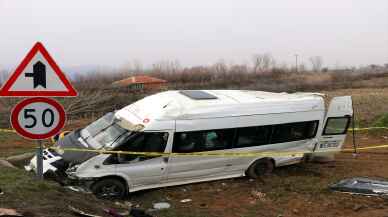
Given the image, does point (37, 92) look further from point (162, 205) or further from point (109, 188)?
point (162, 205)

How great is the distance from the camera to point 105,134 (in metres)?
9.52

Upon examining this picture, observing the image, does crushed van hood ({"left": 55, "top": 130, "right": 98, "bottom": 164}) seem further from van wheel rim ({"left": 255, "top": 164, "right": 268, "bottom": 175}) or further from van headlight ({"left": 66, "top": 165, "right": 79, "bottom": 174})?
van wheel rim ({"left": 255, "top": 164, "right": 268, "bottom": 175})

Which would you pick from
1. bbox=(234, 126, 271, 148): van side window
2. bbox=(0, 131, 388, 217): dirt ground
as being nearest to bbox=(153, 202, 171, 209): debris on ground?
bbox=(0, 131, 388, 217): dirt ground

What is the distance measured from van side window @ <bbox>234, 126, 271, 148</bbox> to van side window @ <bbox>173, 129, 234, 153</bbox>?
9.2 inches

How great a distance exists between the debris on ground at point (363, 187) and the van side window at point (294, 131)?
157cm

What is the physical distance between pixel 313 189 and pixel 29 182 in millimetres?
5534

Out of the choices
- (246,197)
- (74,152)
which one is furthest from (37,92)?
(246,197)

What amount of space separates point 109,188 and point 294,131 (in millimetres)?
4591

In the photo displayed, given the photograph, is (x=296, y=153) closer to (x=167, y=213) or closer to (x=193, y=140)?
(x=193, y=140)

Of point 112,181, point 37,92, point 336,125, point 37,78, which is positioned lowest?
point 112,181

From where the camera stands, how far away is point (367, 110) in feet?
67.6

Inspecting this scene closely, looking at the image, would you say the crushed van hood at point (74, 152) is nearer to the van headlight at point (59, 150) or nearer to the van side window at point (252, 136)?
the van headlight at point (59, 150)

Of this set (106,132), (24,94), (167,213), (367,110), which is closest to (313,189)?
(167,213)

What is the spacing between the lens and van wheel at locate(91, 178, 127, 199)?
857cm
